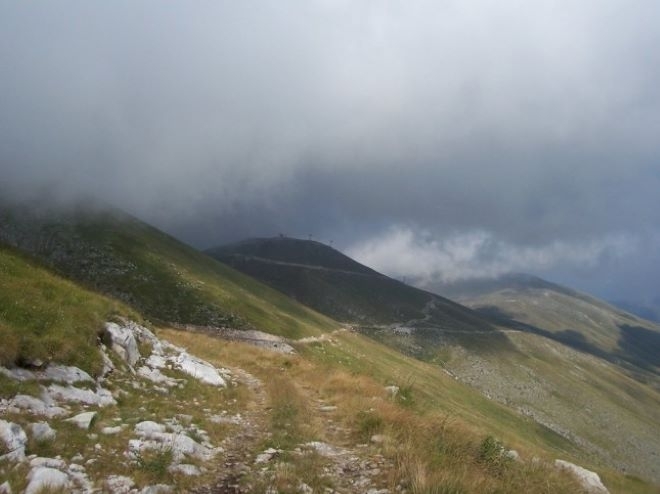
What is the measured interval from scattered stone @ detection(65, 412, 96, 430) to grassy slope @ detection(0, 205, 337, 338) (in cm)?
6093

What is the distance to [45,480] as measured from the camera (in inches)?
369

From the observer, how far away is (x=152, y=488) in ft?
32.7

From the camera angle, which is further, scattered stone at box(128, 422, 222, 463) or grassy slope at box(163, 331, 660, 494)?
scattered stone at box(128, 422, 222, 463)

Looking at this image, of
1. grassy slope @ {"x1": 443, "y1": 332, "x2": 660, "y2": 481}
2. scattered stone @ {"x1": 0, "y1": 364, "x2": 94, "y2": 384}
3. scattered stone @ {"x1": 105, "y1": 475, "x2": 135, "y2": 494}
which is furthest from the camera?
grassy slope @ {"x1": 443, "y1": 332, "x2": 660, "y2": 481}

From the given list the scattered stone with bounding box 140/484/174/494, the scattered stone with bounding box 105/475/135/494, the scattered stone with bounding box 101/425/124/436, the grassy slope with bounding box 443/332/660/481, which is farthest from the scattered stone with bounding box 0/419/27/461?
the grassy slope with bounding box 443/332/660/481

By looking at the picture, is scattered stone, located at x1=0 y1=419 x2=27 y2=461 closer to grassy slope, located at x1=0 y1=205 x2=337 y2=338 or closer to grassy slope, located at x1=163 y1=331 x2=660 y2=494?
grassy slope, located at x1=163 y1=331 x2=660 y2=494

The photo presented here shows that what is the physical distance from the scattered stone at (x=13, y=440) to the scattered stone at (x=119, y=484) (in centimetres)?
183

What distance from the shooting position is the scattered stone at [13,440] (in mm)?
9945

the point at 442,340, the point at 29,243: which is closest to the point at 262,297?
the point at 29,243

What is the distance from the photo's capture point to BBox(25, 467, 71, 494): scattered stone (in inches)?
359

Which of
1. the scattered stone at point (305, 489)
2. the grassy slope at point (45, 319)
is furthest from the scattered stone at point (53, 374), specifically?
the scattered stone at point (305, 489)

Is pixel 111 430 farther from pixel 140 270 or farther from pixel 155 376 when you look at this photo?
pixel 140 270

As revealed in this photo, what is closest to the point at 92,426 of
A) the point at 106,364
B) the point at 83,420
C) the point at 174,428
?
the point at 83,420

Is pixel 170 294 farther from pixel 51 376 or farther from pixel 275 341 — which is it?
pixel 51 376
